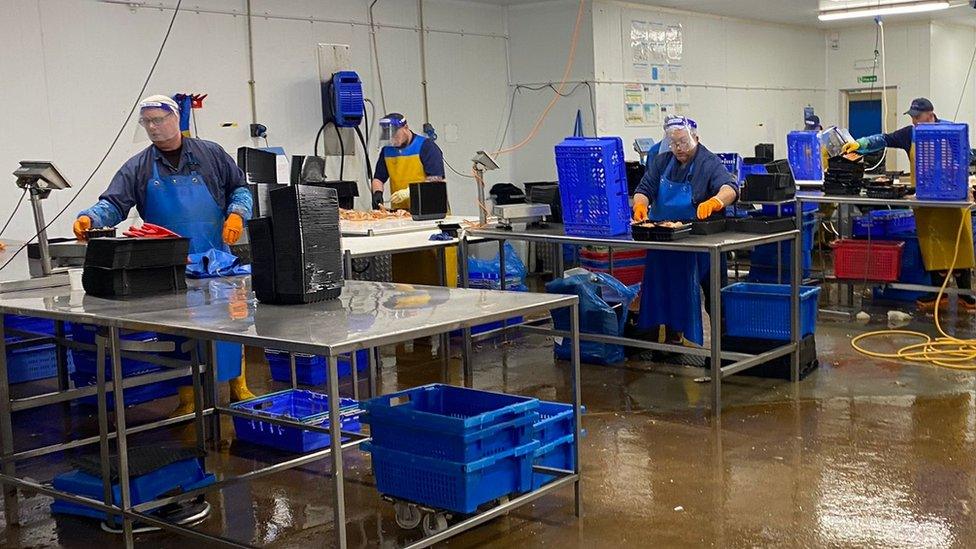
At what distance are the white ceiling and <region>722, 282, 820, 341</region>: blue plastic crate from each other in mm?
5883

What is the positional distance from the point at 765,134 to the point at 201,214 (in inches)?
403

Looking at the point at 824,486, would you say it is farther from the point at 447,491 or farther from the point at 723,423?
the point at 447,491

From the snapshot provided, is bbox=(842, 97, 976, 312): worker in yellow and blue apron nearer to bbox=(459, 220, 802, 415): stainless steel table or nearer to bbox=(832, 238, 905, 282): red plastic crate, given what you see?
bbox=(832, 238, 905, 282): red plastic crate

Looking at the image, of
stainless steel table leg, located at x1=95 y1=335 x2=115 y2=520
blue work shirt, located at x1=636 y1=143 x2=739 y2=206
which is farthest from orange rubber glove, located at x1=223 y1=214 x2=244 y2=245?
blue work shirt, located at x1=636 y1=143 x2=739 y2=206

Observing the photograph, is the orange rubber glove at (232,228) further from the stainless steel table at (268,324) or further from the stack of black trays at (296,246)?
the stack of black trays at (296,246)

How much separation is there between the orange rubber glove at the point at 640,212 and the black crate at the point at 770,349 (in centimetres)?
87

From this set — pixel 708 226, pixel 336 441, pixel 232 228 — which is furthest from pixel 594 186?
pixel 336 441

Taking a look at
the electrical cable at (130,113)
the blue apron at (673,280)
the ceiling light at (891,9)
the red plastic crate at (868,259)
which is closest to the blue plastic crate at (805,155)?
the red plastic crate at (868,259)

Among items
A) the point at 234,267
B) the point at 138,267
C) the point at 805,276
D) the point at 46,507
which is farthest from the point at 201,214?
the point at 805,276

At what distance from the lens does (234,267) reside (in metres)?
4.47

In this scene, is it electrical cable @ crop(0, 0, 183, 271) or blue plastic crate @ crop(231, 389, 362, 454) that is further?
electrical cable @ crop(0, 0, 183, 271)

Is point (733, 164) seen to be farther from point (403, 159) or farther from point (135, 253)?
point (135, 253)

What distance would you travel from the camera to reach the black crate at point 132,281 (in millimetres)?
3699

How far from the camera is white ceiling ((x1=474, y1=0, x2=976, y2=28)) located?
1117 cm
